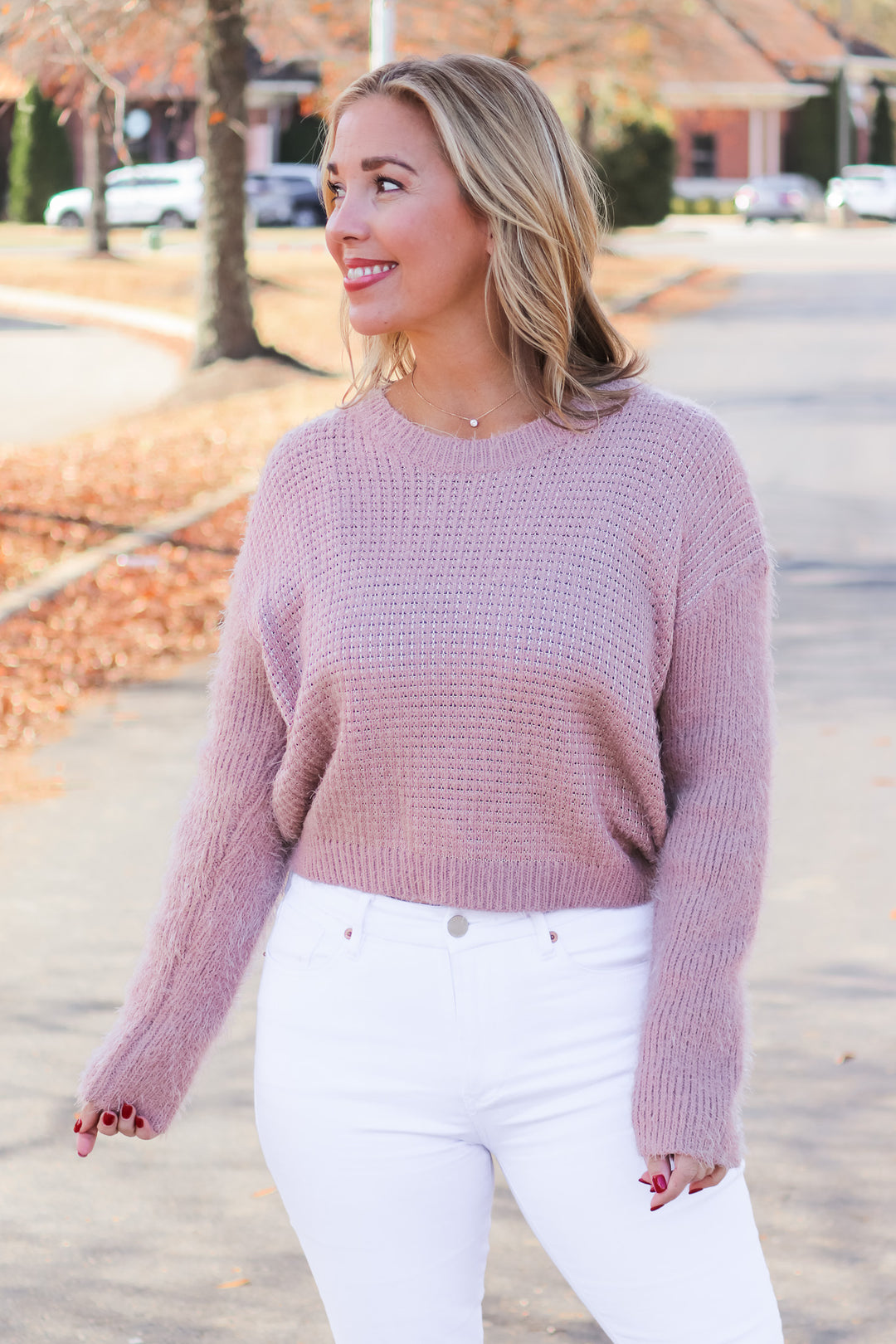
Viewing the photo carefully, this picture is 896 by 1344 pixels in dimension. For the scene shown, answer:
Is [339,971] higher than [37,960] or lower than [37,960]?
higher

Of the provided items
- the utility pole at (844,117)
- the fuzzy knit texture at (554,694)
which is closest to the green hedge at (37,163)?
the utility pole at (844,117)

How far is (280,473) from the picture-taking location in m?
2.28

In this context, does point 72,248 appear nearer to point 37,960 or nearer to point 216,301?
point 216,301

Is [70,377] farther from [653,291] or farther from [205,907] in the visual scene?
[205,907]

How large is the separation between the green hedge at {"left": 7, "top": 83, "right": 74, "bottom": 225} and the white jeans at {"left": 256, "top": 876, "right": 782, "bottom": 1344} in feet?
158

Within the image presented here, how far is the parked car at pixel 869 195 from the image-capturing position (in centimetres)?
5828

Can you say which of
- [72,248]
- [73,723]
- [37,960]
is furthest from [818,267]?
[37,960]

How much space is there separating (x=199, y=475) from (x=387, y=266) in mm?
11463

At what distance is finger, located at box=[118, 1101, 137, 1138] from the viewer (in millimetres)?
2240

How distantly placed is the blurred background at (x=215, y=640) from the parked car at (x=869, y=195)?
79.1 ft

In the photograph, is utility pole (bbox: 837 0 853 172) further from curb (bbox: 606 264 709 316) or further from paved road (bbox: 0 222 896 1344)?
paved road (bbox: 0 222 896 1344)

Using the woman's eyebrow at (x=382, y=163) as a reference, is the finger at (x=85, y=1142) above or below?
below

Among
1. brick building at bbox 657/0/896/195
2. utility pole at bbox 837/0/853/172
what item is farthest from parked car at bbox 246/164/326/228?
utility pole at bbox 837/0/853/172

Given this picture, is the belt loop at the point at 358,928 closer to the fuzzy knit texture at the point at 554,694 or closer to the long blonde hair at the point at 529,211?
the fuzzy knit texture at the point at 554,694
